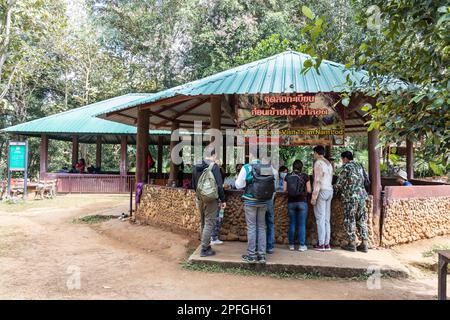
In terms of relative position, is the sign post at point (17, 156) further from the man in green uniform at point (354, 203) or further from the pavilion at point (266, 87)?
the man in green uniform at point (354, 203)

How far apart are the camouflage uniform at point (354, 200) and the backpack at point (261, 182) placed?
1.63 metres

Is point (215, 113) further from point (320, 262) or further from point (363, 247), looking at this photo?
point (363, 247)

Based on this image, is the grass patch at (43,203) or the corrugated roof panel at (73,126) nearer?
the grass patch at (43,203)

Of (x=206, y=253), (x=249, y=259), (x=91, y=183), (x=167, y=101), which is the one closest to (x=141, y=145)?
(x=167, y=101)

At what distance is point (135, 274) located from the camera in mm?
4953

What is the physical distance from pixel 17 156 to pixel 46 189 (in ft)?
6.16

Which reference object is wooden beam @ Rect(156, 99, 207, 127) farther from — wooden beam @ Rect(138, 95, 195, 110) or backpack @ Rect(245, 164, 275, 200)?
backpack @ Rect(245, 164, 275, 200)

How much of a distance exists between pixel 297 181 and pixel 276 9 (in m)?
17.7

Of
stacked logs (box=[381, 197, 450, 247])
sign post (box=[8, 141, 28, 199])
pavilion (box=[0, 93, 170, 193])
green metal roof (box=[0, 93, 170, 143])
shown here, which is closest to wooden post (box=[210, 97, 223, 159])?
stacked logs (box=[381, 197, 450, 247])

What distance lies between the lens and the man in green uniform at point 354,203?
5801mm

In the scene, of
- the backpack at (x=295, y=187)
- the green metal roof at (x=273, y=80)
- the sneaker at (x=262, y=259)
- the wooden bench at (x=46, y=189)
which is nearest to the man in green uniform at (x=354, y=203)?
the backpack at (x=295, y=187)

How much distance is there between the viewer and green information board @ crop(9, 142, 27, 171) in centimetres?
1346
